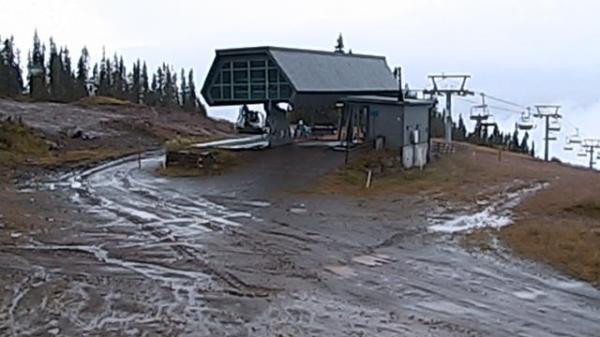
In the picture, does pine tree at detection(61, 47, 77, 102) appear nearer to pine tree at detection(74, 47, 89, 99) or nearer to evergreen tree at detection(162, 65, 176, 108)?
pine tree at detection(74, 47, 89, 99)

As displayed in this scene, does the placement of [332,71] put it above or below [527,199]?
above

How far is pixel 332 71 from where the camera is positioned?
39.0 meters

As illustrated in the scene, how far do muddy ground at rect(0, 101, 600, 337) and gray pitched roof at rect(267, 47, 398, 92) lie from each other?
878 cm

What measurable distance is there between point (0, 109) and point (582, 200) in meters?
36.5

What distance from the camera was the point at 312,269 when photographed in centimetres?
1392

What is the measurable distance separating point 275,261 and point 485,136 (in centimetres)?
6836

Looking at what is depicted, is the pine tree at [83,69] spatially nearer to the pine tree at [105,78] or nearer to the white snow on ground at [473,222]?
the pine tree at [105,78]

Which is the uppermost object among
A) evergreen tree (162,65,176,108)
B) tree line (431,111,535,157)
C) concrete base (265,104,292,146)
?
evergreen tree (162,65,176,108)

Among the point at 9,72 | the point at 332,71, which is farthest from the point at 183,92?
the point at 332,71

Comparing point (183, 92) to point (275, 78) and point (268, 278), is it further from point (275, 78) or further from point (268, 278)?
point (268, 278)

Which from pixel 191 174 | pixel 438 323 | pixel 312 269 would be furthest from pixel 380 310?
pixel 191 174

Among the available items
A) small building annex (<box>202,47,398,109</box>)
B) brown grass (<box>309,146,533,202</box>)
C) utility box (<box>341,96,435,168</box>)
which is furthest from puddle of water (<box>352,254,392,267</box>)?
small building annex (<box>202,47,398,109</box>)

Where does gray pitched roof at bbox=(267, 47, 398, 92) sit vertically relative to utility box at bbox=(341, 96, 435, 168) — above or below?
above

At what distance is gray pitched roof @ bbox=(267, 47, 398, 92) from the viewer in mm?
35625
